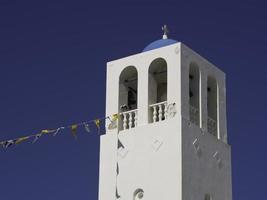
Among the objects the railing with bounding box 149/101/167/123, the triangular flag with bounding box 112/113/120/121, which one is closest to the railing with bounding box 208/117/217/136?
the railing with bounding box 149/101/167/123

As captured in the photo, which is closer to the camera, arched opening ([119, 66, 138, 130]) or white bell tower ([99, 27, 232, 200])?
white bell tower ([99, 27, 232, 200])

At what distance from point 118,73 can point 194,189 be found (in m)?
5.23

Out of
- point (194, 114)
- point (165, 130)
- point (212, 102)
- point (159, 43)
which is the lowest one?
point (165, 130)

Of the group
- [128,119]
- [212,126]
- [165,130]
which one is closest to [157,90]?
[128,119]

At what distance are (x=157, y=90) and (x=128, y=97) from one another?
1.08m

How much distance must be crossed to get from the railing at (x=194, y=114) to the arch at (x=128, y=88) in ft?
7.30

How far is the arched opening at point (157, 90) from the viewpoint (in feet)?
90.9

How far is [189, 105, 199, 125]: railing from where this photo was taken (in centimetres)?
2806

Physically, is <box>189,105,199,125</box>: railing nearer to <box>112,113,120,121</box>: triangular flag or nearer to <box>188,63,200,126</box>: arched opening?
<box>188,63,200,126</box>: arched opening

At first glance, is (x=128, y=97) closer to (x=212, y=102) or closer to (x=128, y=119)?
(x=128, y=119)

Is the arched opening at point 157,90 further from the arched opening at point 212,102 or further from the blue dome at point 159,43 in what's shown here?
the arched opening at point 212,102

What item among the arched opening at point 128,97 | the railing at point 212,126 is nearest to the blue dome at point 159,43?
the arched opening at point 128,97

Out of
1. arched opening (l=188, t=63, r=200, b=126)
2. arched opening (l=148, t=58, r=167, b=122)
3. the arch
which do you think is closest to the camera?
arched opening (l=148, t=58, r=167, b=122)

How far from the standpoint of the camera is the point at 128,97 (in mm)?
29484
